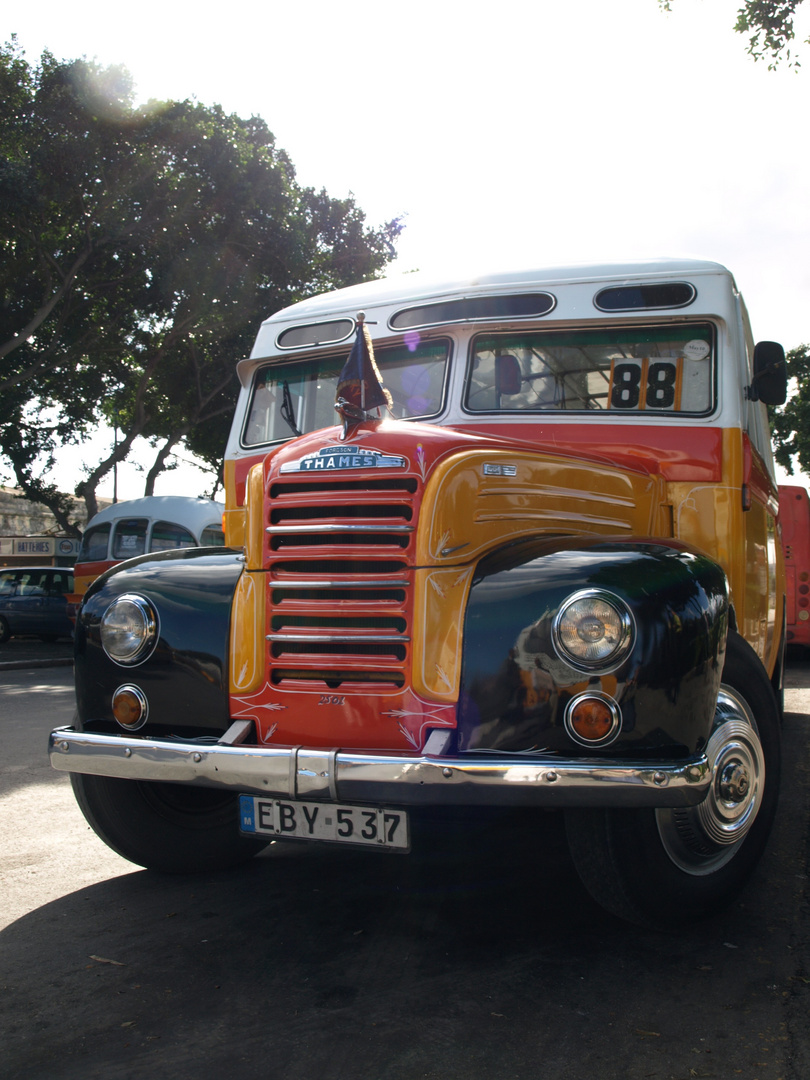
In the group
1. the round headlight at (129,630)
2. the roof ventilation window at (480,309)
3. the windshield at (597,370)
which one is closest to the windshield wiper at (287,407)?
the roof ventilation window at (480,309)

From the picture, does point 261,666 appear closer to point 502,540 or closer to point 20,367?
point 502,540

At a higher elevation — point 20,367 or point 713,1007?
point 20,367

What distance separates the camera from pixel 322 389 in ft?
16.4

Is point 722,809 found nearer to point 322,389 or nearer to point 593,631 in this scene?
point 593,631

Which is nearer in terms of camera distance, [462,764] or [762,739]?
[462,764]

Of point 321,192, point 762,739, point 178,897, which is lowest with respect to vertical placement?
point 178,897

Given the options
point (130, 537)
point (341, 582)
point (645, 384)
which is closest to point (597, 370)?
point (645, 384)

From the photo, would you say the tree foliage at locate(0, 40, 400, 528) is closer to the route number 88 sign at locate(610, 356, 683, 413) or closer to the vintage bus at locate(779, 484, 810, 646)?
the vintage bus at locate(779, 484, 810, 646)

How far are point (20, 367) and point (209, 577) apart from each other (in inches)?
708

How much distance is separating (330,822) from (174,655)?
86 cm

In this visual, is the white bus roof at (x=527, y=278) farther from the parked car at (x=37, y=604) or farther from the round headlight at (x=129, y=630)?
the parked car at (x=37, y=604)

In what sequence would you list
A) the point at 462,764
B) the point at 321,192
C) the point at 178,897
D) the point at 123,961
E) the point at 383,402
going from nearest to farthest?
the point at 462,764 < the point at 123,961 < the point at 383,402 < the point at 178,897 < the point at 321,192

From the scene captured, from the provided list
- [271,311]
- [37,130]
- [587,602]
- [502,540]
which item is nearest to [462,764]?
[587,602]

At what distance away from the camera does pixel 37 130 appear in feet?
51.2
